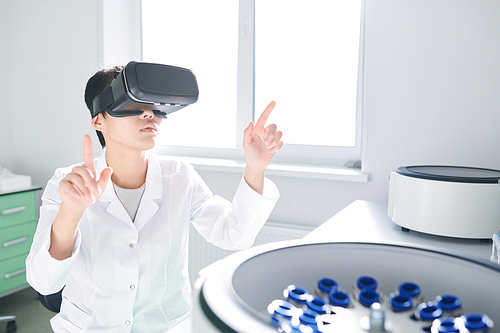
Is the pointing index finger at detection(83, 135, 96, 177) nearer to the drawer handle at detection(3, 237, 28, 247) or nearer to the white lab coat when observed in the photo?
the white lab coat

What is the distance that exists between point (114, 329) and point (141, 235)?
0.26 metres

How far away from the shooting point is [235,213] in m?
1.19

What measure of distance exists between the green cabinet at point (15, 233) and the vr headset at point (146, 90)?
1.79 meters

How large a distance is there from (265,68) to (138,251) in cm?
158

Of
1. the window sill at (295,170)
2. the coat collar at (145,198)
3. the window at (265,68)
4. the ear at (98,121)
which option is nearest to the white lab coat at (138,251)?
the coat collar at (145,198)

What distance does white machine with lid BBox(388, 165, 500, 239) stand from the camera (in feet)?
3.85

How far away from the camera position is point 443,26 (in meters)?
1.66

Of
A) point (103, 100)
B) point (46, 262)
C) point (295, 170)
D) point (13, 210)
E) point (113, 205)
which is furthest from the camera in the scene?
point (13, 210)

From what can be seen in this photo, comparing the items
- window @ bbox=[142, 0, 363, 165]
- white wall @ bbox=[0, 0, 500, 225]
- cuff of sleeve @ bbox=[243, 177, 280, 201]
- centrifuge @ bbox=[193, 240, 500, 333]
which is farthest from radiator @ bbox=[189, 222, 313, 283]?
centrifuge @ bbox=[193, 240, 500, 333]

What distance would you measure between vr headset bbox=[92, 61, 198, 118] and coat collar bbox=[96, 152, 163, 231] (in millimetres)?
233

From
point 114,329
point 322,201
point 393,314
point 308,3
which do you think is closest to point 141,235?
point 114,329

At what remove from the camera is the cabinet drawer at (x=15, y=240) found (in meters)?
2.50

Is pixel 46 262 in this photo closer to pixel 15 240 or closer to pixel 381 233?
pixel 381 233

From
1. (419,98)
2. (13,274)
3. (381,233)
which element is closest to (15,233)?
(13,274)
